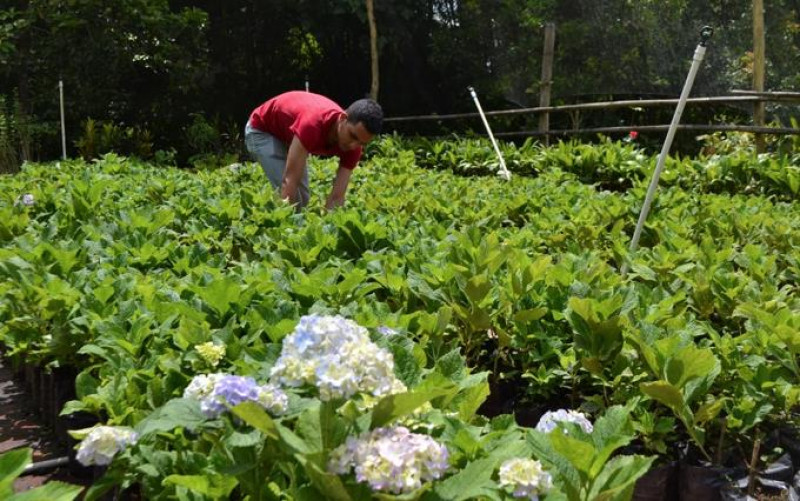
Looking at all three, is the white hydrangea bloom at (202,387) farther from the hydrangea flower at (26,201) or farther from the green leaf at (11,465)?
the hydrangea flower at (26,201)

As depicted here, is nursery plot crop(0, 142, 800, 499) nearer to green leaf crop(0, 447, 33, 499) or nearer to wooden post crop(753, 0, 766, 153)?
green leaf crop(0, 447, 33, 499)

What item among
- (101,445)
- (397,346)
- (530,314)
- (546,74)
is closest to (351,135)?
(530,314)

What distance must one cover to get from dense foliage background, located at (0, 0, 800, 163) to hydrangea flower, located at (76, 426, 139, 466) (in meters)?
14.3

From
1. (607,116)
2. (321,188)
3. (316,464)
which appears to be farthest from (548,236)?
(607,116)

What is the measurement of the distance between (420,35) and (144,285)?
16.0 m

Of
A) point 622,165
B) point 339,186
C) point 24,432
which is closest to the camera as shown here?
point 24,432

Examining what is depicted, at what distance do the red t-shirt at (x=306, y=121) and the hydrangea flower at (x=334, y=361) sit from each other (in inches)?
139

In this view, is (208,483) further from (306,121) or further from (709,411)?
(306,121)

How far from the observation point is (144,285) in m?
2.57

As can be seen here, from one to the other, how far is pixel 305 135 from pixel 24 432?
7.30 ft

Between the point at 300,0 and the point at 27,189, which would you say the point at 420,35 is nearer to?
the point at 300,0

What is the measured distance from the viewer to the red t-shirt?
4688mm

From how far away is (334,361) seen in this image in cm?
117

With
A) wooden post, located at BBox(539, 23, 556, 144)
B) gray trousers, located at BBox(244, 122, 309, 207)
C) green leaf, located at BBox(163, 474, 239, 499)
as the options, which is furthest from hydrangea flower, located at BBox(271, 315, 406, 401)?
wooden post, located at BBox(539, 23, 556, 144)
